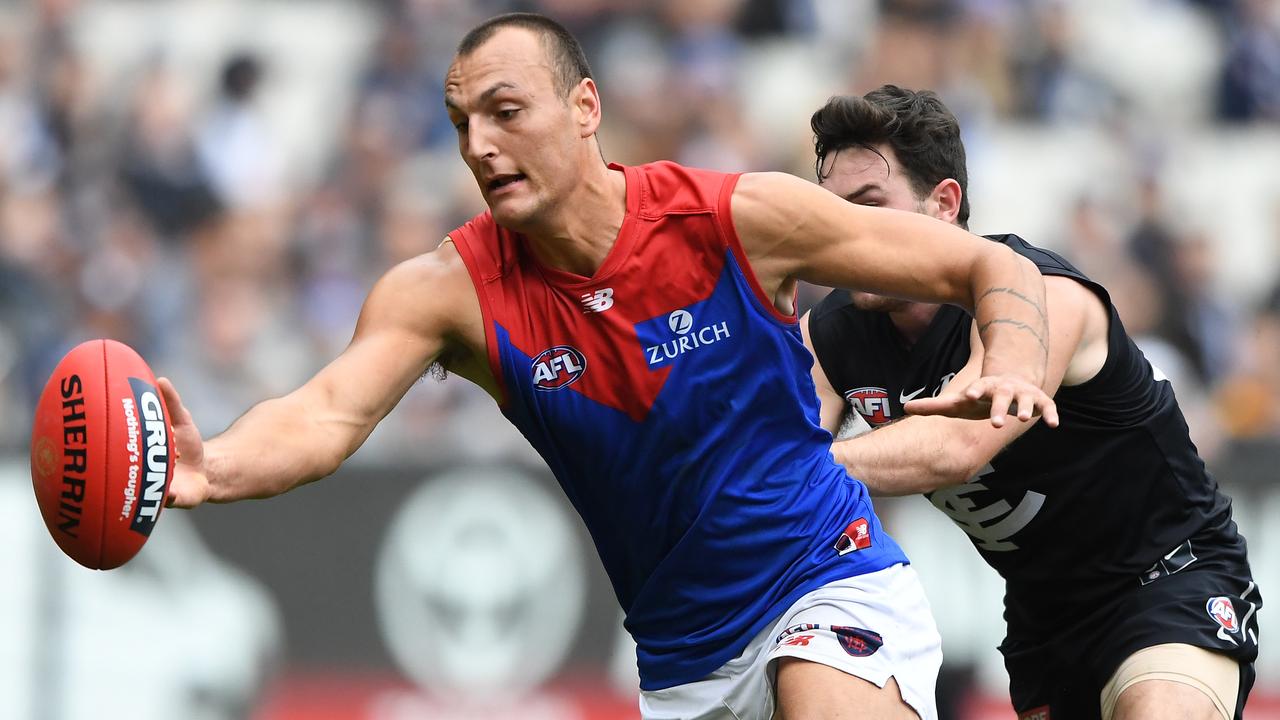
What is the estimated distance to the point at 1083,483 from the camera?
18.5ft

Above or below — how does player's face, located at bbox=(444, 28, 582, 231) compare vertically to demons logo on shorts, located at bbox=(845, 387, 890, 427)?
above

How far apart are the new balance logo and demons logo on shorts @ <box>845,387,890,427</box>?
1337 mm

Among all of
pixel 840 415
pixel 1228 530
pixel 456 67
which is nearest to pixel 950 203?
pixel 840 415

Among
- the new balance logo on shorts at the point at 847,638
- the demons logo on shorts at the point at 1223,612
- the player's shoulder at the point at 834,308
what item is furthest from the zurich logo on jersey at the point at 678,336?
the demons logo on shorts at the point at 1223,612

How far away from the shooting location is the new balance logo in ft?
15.9

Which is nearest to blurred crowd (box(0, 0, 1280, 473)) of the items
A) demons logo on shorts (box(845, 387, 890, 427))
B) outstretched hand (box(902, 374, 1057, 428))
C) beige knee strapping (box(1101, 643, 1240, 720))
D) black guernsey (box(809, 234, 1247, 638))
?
demons logo on shorts (box(845, 387, 890, 427))

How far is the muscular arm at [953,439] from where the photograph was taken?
5.26 meters

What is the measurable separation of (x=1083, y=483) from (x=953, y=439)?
63 centimetres

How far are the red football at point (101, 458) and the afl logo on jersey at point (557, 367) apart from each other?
1.14 meters

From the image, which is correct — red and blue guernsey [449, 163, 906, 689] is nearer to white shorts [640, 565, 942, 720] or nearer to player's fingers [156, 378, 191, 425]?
white shorts [640, 565, 942, 720]

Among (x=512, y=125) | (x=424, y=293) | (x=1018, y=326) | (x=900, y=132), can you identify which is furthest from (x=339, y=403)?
(x=900, y=132)

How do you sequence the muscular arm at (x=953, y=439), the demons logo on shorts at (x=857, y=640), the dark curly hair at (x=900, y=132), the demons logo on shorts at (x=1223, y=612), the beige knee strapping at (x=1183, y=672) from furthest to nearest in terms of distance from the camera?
the dark curly hair at (x=900, y=132), the demons logo on shorts at (x=1223, y=612), the beige knee strapping at (x=1183, y=672), the muscular arm at (x=953, y=439), the demons logo on shorts at (x=857, y=640)

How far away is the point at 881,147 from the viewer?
5801mm

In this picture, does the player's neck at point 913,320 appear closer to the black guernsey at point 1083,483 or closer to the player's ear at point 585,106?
the black guernsey at point 1083,483
